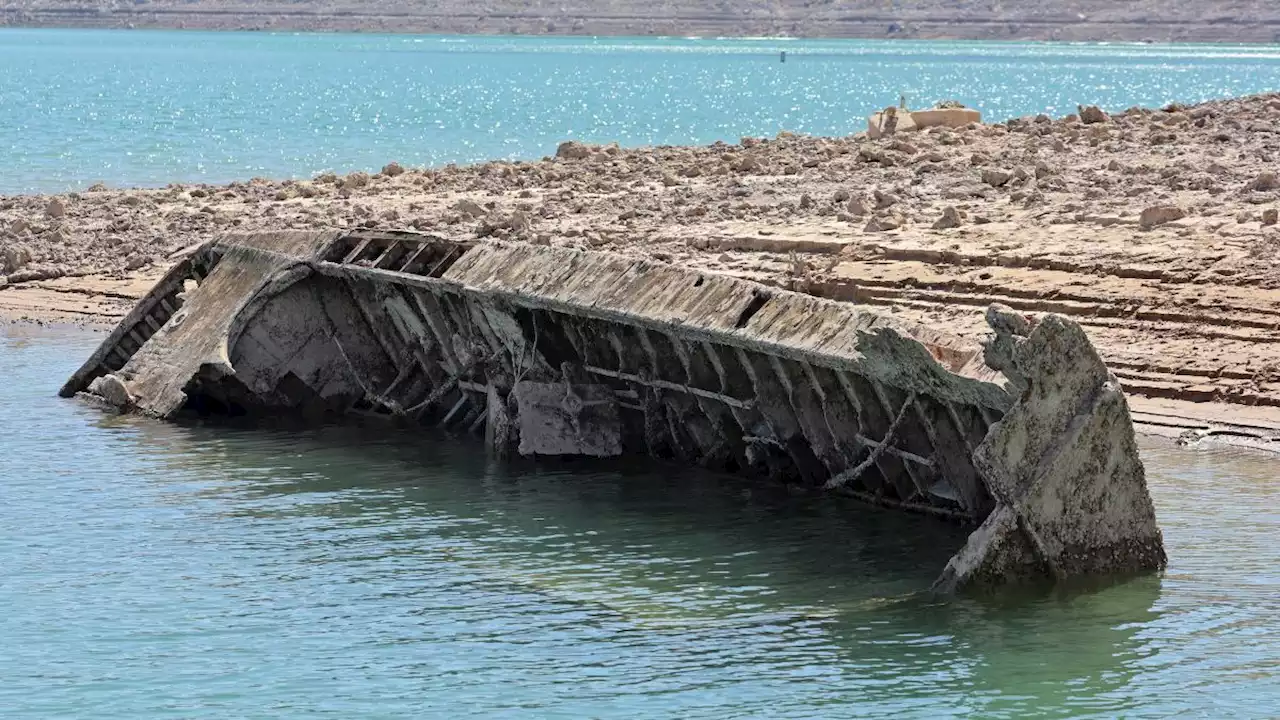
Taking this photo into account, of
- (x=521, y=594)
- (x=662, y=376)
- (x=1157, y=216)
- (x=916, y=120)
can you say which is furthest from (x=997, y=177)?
(x=521, y=594)

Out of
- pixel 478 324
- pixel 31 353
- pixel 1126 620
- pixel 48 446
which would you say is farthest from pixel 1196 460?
pixel 31 353

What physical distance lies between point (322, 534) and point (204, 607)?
178 cm

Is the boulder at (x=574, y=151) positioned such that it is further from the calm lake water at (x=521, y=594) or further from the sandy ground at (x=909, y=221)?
the calm lake water at (x=521, y=594)

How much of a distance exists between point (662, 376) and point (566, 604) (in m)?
3.79

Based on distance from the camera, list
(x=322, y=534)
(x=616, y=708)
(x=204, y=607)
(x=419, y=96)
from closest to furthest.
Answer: (x=616, y=708) → (x=204, y=607) → (x=322, y=534) → (x=419, y=96)

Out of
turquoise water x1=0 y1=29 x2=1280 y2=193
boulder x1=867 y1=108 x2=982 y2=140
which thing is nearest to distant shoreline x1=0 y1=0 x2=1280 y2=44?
turquoise water x1=0 y1=29 x2=1280 y2=193

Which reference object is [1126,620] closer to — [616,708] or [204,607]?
[616,708]

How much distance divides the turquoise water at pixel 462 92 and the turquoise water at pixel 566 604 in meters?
24.1

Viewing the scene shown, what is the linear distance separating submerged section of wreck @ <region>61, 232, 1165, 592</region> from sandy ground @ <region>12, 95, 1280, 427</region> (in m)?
3.12

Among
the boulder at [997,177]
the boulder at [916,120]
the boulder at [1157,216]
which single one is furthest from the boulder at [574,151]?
the boulder at [1157,216]

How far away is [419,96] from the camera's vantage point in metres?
87.8

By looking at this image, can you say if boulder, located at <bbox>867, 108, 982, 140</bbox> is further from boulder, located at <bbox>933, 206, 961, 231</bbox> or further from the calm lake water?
the calm lake water

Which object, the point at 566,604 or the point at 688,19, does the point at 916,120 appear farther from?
the point at 688,19

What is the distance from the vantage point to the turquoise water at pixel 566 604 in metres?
10.9
